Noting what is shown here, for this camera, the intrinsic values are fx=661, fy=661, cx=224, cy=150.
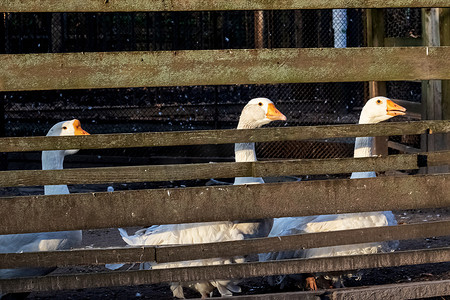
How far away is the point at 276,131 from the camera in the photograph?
11.9ft

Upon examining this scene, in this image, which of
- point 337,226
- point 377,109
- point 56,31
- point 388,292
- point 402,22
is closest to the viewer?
point 388,292

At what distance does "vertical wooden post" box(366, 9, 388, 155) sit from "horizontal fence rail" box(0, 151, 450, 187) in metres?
5.46

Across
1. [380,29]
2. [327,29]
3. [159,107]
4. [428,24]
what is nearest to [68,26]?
[159,107]

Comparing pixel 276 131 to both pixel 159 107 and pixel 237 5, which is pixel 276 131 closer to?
pixel 237 5

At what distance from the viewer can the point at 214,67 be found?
3572 millimetres

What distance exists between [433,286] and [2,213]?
2470 millimetres

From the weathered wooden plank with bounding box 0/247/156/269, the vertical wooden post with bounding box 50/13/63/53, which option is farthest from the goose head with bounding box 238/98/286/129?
the vertical wooden post with bounding box 50/13/63/53

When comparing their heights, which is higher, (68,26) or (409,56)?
(68,26)

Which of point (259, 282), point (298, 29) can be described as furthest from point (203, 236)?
point (298, 29)

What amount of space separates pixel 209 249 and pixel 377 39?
254 inches

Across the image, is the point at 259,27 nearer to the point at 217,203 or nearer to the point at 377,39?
the point at 377,39

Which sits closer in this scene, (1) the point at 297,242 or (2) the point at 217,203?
(2) the point at 217,203

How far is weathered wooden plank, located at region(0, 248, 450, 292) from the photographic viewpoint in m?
Answer: 3.50

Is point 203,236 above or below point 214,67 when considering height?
below
